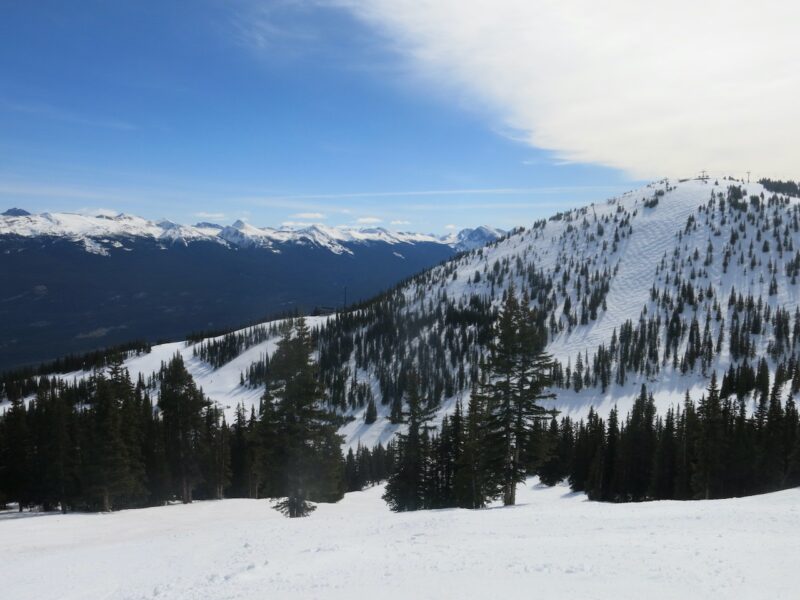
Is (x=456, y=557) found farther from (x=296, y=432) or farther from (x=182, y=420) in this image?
(x=182, y=420)

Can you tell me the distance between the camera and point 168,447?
53.0m

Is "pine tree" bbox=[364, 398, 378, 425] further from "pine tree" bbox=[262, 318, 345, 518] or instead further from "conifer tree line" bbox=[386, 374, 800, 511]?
"pine tree" bbox=[262, 318, 345, 518]

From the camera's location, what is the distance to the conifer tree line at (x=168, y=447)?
30781mm

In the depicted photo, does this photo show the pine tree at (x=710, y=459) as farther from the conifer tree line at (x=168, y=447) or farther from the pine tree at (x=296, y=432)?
the pine tree at (x=296, y=432)

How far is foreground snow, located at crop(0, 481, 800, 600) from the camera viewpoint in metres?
12.0

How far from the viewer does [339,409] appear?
173375mm

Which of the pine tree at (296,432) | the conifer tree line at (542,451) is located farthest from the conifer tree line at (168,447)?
the conifer tree line at (542,451)

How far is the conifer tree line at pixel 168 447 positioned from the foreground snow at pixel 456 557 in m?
5.90

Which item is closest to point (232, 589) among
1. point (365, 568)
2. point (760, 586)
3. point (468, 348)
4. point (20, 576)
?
point (365, 568)

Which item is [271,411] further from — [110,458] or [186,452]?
[186,452]

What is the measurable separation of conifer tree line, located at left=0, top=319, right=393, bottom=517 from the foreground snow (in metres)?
5.90

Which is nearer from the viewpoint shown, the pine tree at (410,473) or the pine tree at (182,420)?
the pine tree at (410,473)

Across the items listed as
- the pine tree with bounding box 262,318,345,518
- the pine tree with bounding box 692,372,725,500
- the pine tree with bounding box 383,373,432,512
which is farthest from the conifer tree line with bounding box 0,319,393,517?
the pine tree with bounding box 692,372,725,500

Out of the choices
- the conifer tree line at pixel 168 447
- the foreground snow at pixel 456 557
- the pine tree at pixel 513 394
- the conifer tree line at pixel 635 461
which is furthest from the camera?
the conifer tree line at pixel 635 461
